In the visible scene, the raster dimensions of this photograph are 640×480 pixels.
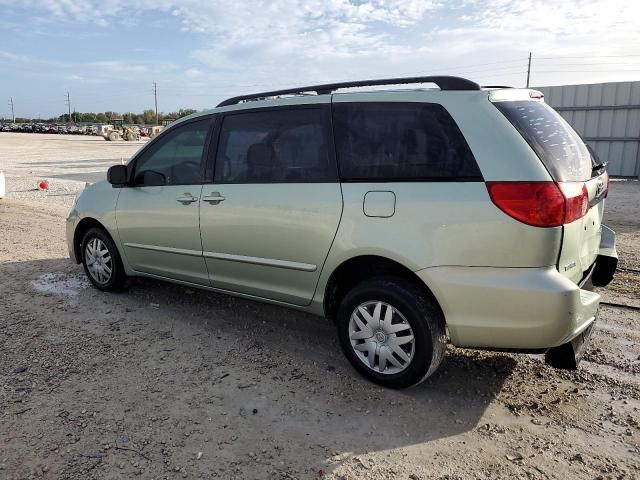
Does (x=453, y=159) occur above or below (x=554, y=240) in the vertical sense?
above

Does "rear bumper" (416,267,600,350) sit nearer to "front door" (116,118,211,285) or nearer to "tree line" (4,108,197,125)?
"front door" (116,118,211,285)

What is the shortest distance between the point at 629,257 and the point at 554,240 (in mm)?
4731

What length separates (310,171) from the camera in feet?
11.8

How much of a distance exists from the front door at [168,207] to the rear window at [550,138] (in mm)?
2471

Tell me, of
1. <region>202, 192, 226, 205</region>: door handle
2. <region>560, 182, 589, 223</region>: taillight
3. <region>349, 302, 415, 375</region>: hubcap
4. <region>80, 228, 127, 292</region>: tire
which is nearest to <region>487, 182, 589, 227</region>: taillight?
<region>560, 182, 589, 223</region>: taillight

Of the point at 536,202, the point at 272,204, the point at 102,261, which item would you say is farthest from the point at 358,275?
the point at 102,261

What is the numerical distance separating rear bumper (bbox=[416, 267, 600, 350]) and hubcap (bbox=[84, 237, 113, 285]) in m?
3.45

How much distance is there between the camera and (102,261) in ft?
17.0

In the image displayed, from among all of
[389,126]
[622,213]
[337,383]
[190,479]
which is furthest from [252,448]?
[622,213]

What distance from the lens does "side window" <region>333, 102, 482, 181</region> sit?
3.03m

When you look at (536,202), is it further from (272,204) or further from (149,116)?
(149,116)

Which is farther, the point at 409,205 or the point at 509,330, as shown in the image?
the point at 409,205

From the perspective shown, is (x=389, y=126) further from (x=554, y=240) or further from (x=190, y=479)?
(x=190, y=479)

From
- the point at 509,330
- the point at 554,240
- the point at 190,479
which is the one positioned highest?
the point at 554,240
